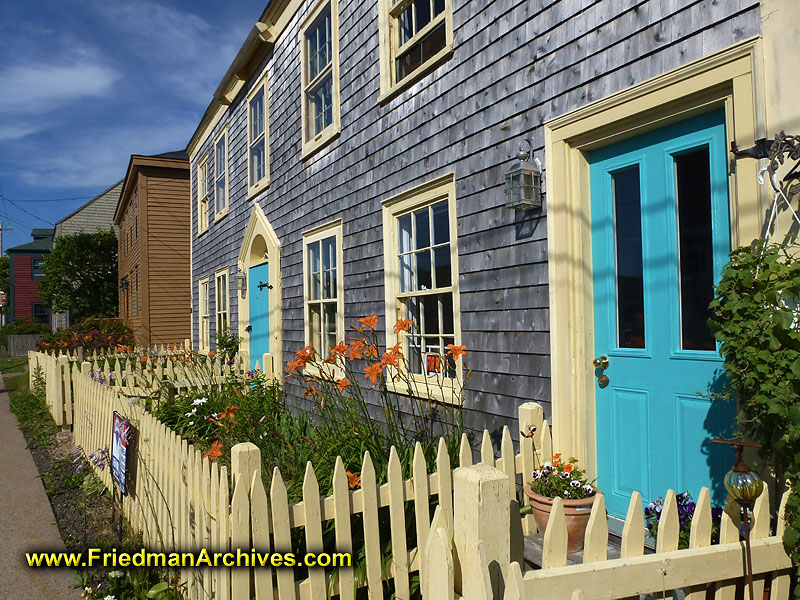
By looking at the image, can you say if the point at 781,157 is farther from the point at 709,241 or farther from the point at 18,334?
the point at 18,334

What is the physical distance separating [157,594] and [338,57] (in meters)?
6.15

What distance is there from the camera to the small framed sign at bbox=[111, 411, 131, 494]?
4.70 m

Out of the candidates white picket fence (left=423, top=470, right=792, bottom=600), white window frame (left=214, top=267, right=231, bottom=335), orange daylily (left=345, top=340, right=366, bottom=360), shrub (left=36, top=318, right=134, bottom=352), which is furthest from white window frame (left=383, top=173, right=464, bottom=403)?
shrub (left=36, top=318, right=134, bottom=352)

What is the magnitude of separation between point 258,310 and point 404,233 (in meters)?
5.18

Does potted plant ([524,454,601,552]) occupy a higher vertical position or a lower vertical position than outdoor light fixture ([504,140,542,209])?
lower

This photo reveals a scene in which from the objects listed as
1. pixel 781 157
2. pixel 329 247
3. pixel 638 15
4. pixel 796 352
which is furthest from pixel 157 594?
pixel 329 247

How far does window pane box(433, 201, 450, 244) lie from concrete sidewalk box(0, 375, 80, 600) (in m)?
3.82

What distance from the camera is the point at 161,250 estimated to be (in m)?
18.8

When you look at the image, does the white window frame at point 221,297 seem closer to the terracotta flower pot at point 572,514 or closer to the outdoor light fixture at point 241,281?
the outdoor light fixture at point 241,281

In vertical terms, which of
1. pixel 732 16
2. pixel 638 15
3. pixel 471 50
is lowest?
pixel 732 16

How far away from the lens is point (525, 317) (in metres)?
4.38

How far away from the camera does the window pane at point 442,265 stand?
543 cm

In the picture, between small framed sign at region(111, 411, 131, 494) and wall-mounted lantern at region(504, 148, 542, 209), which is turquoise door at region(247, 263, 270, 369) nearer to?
small framed sign at region(111, 411, 131, 494)

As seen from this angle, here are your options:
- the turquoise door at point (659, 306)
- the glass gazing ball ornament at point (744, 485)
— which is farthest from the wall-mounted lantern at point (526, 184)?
the glass gazing ball ornament at point (744, 485)
